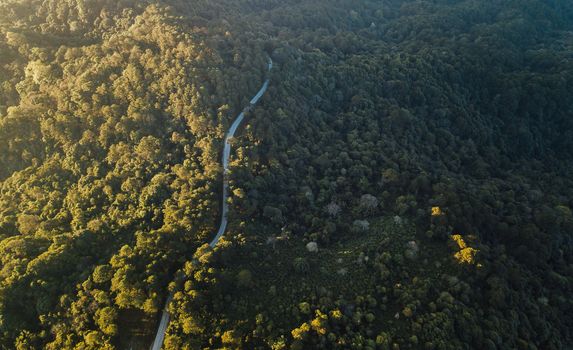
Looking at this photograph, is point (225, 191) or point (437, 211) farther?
point (225, 191)

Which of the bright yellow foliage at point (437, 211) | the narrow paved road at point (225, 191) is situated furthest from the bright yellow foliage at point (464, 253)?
the narrow paved road at point (225, 191)

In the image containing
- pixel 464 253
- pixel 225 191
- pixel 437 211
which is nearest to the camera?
pixel 464 253

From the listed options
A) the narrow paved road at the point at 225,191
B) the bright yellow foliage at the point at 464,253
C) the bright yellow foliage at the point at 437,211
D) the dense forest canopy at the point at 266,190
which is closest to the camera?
the narrow paved road at the point at 225,191

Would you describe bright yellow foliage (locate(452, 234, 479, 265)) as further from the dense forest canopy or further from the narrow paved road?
the narrow paved road

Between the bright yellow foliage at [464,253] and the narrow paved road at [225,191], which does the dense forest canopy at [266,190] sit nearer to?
the bright yellow foliage at [464,253]

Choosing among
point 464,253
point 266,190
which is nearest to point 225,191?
point 266,190

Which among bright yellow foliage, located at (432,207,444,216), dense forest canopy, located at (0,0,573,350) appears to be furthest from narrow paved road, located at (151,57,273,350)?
bright yellow foliage, located at (432,207,444,216)

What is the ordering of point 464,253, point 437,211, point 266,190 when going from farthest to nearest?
point 266,190, point 437,211, point 464,253

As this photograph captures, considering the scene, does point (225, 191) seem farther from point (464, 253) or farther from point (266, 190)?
point (464, 253)

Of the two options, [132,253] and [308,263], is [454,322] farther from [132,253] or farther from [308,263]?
[132,253]

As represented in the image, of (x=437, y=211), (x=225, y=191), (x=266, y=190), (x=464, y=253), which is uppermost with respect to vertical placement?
(x=225, y=191)
